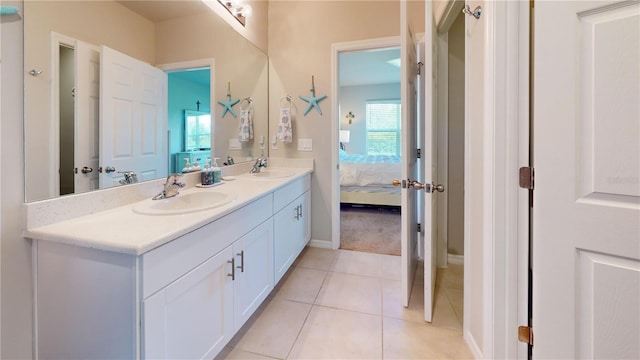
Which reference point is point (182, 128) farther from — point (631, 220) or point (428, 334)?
point (631, 220)

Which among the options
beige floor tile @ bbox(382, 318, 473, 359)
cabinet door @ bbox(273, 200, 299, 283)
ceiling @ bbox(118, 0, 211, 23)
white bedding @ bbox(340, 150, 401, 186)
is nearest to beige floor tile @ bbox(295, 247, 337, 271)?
cabinet door @ bbox(273, 200, 299, 283)

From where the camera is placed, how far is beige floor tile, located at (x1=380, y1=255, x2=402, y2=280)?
2301 mm

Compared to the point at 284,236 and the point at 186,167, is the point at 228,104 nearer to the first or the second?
the point at 186,167

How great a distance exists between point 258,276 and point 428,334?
1.05 meters

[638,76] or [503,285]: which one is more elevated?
[638,76]

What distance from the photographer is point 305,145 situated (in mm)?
2871

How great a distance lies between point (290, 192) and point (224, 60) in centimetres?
120

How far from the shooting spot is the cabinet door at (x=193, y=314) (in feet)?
3.02

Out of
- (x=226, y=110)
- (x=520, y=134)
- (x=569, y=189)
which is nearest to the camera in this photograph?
(x=569, y=189)

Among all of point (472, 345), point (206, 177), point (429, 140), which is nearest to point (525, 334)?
point (472, 345)

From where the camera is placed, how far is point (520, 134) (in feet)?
3.63

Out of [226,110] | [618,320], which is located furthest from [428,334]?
[226,110]

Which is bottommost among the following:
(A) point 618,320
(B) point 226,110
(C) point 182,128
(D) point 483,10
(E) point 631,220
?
(A) point 618,320

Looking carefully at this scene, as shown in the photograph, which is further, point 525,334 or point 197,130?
point 197,130
